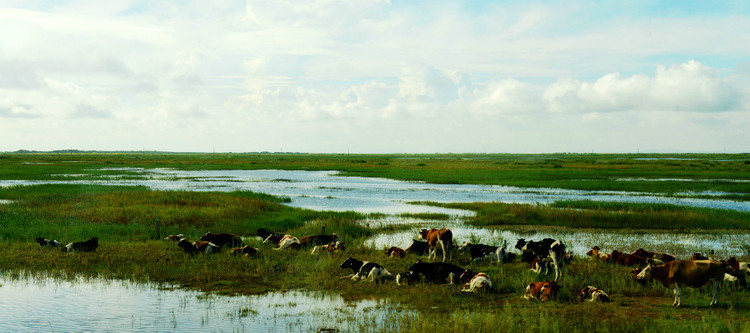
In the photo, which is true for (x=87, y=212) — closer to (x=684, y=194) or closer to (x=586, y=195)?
(x=586, y=195)

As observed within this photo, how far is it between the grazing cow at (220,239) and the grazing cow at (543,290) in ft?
39.9

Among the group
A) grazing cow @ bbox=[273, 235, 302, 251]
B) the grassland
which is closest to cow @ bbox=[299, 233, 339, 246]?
grazing cow @ bbox=[273, 235, 302, 251]

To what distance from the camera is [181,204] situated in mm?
33906

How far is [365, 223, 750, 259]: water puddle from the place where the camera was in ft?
71.7

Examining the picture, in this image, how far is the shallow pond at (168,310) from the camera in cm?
1150

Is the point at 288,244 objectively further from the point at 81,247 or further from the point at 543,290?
the point at 543,290

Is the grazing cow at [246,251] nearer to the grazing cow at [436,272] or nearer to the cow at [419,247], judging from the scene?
the cow at [419,247]

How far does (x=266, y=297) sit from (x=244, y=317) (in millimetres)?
1795

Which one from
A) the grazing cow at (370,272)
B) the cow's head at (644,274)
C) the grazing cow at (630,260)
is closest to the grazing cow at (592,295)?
the cow's head at (644,274)

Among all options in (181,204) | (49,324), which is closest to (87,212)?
(181,204)

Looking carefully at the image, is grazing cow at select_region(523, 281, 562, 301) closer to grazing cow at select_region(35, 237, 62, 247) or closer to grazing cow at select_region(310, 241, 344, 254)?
grazing cow at select_region(310, 241, 344, 254)

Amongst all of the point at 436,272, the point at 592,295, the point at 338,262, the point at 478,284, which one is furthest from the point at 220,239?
→ the point at 592,295

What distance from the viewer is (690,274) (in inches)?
492

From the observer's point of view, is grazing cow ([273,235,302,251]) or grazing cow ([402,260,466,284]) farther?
grazing cow ([273,235,302,251])
